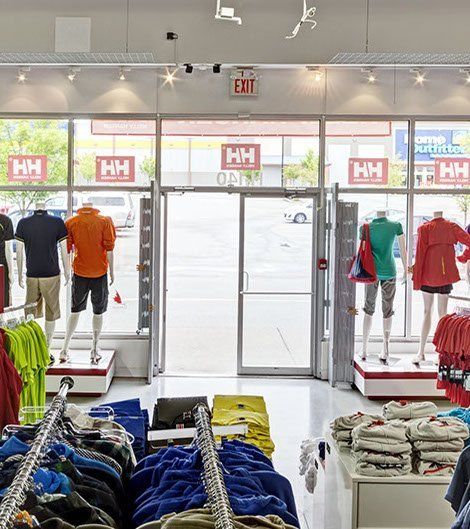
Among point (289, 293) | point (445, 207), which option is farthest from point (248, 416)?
point (445, 207)

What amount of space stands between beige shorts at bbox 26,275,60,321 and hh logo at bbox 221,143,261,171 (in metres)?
2.64

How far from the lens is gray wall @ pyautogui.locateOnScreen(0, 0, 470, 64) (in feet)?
26.0

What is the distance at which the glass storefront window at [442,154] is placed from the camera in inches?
366

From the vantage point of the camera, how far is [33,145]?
927 centimetres

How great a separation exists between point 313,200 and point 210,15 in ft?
8.67

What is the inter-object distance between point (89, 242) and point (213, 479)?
264 inches

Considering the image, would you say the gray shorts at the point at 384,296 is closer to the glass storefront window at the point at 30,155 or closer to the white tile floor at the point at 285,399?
the white tile floor at the point at 285,399

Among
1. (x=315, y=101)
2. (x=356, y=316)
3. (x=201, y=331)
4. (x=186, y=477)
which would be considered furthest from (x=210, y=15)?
(x=186, y=477)

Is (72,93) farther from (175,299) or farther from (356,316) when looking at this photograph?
Result: (175,299)

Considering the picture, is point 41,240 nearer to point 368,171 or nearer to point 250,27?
point 250,27

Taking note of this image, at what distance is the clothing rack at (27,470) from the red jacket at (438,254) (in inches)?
244

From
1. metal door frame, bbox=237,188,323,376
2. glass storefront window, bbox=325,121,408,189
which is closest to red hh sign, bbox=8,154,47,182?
metal door frame, bbox=237,188,323,376

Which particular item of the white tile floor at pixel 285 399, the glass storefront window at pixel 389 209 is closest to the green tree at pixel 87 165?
the white tile floor at pixel 285 399

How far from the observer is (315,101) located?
30.1 ft
